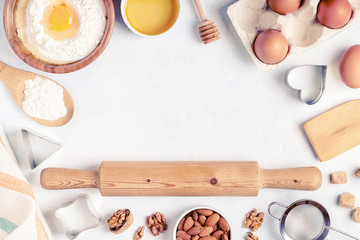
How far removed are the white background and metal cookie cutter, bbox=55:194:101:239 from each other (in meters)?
0.03

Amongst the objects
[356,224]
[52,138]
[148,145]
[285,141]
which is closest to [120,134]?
[148,145]

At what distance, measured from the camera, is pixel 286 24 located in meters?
1.17

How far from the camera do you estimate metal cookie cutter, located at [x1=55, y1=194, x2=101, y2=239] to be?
125 cm

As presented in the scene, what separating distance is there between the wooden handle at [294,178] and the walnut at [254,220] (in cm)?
11

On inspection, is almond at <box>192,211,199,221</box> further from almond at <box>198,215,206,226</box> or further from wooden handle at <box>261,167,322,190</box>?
wooden handle at <box>261,167,322,190</box>

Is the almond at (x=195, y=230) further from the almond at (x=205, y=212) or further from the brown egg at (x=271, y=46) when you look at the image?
the brown egg at (x=271, y=46)

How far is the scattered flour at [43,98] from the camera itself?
47.4 inches

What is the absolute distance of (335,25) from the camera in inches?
44.3

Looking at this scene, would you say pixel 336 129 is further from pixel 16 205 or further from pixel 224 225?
pixel 16 205

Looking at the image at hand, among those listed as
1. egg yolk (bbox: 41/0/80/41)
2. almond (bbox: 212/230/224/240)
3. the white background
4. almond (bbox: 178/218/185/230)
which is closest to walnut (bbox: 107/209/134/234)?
the white background

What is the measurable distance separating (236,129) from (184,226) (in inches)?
12.5

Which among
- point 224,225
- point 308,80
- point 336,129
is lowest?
point 224,225

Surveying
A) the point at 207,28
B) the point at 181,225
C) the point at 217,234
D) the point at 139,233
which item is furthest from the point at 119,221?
the point at 207,28

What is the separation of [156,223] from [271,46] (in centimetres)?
60
